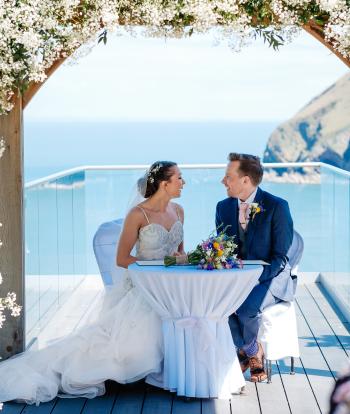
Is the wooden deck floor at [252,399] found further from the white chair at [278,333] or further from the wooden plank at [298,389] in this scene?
the white chair at [278,333]

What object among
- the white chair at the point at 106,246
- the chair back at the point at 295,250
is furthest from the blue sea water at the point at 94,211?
the chair back at the point at 295,250

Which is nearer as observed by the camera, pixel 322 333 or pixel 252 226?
pixel 252 226

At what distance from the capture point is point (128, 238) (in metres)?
4.88

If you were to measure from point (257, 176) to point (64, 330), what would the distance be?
6.95 feet

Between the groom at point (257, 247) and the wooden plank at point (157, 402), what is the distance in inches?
20.4

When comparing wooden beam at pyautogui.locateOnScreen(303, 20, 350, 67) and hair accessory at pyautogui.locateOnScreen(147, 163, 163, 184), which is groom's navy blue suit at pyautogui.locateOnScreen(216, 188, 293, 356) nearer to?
hair accessory at pyautogui.locateOnScreen(147, 163, 163, 184)

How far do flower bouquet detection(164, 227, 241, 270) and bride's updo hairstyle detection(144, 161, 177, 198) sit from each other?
592 mm

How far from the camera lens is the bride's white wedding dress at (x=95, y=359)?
15.1 ft

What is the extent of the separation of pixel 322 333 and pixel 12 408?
250 centimetres

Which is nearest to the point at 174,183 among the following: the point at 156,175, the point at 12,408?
the point at 156,175

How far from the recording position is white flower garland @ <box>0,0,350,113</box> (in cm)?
424

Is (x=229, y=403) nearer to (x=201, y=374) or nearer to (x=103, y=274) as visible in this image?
(x=201, y=374)

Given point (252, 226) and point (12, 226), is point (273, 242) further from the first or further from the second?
point (12, 226)

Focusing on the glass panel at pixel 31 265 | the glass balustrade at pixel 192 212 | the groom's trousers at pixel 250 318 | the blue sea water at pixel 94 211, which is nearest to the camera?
the groom's trousers at pixel 250 318
